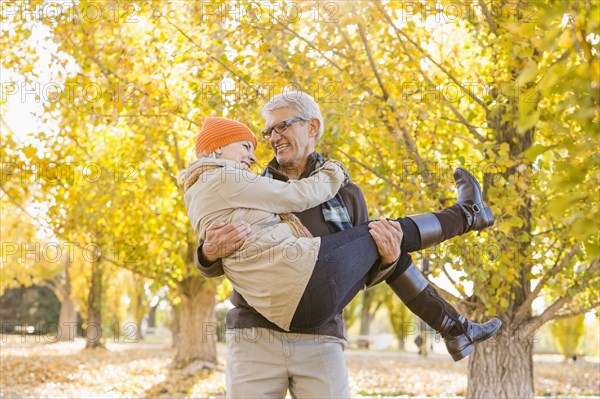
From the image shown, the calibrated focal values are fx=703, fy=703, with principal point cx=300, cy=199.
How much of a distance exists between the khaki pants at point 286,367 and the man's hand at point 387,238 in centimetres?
42

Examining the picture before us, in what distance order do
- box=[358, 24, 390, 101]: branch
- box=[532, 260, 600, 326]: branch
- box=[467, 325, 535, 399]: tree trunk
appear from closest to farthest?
box=[358, 24, 390, 101]: branch
box=[532, 260, 600, 326]: branch
box=[467, 325, 535, 399]: tree trunk

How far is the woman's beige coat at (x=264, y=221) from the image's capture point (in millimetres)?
2707

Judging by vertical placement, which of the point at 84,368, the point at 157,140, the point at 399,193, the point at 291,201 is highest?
the point at 157,140

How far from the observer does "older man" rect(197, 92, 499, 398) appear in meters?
2.87

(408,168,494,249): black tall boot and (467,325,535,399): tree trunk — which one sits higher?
(408,168,494,249): black tall boot

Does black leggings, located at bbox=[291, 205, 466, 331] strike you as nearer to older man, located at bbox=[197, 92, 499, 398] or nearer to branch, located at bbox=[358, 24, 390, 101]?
older man, located at bbox=[197, 92, 499, 398]

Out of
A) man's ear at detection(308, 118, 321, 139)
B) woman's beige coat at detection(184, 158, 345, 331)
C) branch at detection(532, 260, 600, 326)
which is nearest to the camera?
woman's beige coat at detection(184, 158, 345, 331)

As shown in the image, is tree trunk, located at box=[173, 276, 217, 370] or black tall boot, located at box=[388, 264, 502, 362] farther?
tree trunk, located at box=[173, 276, 217, 370]

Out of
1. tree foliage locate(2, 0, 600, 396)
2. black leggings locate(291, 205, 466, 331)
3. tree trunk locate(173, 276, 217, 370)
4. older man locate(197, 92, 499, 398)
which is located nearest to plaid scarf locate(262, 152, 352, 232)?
older man locate(197, 92, 499, 398)

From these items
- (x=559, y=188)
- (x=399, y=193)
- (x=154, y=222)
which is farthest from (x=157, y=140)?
(x=559, y=188)

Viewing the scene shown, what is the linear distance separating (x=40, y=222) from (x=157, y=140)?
2954mm

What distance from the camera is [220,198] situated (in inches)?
115

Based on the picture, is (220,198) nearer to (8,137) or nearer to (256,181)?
(256,181)

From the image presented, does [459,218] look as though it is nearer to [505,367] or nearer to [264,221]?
[264,221]
